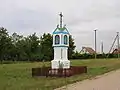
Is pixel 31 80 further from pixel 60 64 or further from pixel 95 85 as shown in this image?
pixel 95 85

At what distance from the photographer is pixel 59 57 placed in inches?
1042

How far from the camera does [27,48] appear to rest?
7675 centimetres

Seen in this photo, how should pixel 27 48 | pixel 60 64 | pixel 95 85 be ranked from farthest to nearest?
pixel 27 48 < pixel 60 64 < pixel 95 85

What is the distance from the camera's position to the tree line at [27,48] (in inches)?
2844

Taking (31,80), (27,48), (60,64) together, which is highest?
(27,48)

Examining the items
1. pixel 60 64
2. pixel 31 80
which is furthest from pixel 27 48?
pixel 31 80

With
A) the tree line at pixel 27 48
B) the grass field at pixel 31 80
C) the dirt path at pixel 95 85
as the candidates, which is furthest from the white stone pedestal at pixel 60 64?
the tree line at pixel 27 48

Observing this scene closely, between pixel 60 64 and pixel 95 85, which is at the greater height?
pixel 60 64

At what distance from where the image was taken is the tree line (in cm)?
7225

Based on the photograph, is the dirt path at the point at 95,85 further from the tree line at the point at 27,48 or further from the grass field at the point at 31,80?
the tree line at the point at 27,48

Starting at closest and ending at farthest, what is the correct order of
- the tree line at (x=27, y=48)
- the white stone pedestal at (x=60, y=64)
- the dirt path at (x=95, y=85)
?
the dirt path at (x=95, y=85)
the white stone pedestal at (x=60, y=64)
the tree line at (x=27, y=48)

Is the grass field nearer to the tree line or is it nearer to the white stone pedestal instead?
the white stone pedestal

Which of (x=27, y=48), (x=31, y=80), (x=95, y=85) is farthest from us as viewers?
(x=27, y=48)

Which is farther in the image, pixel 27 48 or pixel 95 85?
pixel 27 48
